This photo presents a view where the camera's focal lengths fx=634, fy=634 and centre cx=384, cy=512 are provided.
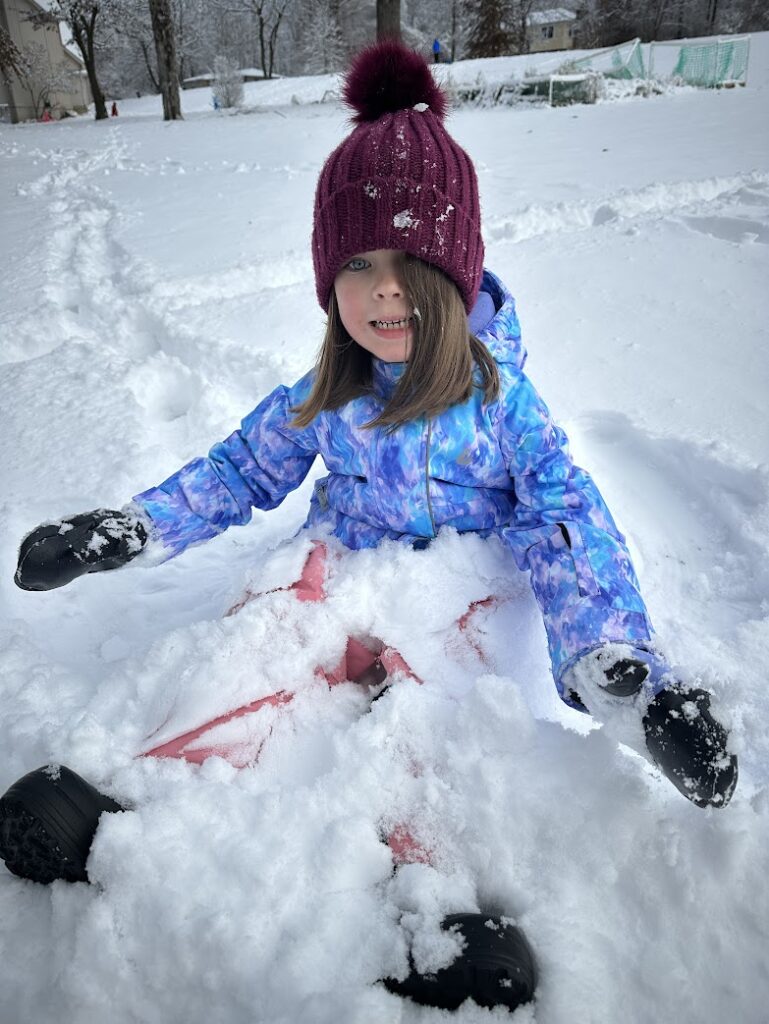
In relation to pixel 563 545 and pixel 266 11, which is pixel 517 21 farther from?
pixel 563 545

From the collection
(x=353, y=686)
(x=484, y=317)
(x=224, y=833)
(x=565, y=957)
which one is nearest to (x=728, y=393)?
(x=484, y=317)

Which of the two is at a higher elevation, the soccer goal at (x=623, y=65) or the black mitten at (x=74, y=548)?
the soccer goal at (x=623, y=65)

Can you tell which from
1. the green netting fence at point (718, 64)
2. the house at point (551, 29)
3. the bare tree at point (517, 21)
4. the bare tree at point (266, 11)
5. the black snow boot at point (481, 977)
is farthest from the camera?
the house at point (551, 29)

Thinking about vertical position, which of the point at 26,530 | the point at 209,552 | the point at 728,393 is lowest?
the point at 209,552

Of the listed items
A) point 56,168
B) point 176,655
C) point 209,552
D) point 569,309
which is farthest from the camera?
point 56,168

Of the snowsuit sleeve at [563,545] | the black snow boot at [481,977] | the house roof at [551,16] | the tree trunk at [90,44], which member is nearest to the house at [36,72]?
the tree trunk at [90,44]

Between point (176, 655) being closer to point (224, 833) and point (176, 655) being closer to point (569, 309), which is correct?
point (224, 833)

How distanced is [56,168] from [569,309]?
7238 millimetres

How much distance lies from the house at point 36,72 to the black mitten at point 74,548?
23.8 metres

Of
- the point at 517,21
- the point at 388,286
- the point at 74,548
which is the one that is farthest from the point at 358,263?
the point at 517,21

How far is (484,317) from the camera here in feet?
4.21

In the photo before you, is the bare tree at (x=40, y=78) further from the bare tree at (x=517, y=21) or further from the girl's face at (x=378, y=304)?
the girl's face at (x=378, y=304)

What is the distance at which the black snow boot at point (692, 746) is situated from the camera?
32.5 inches

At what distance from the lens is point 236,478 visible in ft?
4.66
